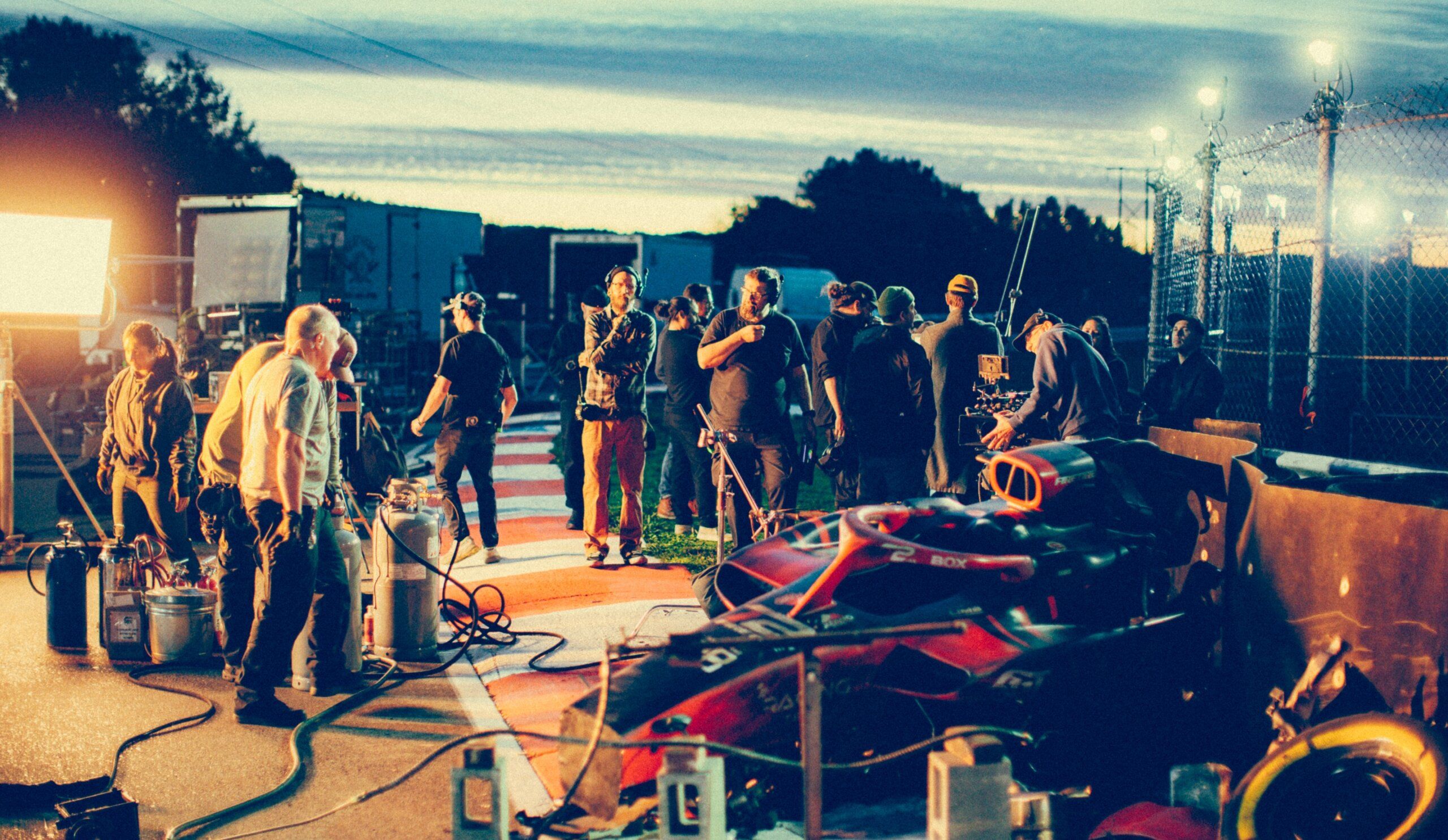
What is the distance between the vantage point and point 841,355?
308 inches

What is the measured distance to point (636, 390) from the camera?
333 inches

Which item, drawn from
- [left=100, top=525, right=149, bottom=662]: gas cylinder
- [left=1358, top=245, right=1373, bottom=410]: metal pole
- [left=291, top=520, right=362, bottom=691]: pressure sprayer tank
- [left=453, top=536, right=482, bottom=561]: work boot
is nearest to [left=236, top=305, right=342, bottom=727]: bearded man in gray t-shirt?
[left=291, top=520, right=362, bottom=691]: pressure sprayer tank

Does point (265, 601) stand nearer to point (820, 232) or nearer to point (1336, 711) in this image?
point (1336, 711)

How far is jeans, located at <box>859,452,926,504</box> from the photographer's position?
24.7ft

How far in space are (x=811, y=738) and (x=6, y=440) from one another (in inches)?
316

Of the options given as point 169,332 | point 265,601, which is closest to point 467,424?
point 265,601

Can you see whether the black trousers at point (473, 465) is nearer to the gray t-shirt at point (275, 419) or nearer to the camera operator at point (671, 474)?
the camera operator at point (671, 474)

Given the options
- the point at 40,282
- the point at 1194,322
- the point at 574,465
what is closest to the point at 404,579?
the point at 574,465

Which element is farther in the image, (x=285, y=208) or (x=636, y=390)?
(x=285, y=208)

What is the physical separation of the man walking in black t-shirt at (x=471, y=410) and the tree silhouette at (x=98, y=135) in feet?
117

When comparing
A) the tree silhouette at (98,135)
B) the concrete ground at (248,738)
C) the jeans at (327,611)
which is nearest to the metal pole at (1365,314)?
the concrete ground at (248,738)

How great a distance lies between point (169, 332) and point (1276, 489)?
63.3 feet

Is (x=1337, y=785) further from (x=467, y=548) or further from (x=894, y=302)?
(x=467, y=548)

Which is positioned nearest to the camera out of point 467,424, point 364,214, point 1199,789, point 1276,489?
point 1199,789
